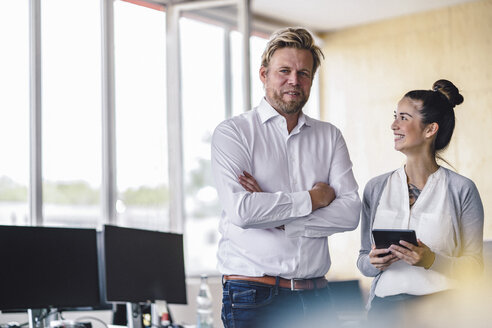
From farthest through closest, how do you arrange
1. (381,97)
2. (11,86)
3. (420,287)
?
(381,97) < (11,86) < (420,287)

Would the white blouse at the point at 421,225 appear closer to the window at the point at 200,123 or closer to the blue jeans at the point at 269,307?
the blue jeans at the point at 269,307

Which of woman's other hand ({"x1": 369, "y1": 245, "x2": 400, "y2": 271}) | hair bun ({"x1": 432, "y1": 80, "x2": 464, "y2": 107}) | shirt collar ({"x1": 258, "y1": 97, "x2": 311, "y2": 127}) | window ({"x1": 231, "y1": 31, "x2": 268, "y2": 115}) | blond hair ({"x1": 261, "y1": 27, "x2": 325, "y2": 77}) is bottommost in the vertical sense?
woman's other hand ({"x1": 369, "y1": 245, "x2": 400, "y2": 271})

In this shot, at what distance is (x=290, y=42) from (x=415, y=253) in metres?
0.92

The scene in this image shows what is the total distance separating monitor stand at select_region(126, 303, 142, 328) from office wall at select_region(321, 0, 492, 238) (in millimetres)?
2310

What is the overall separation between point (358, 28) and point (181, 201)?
2.11 meters

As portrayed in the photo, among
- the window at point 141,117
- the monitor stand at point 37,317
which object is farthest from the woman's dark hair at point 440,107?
the window at point 141,117

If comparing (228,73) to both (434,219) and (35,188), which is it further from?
(434,219)

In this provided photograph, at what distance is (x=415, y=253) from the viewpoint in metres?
2.48

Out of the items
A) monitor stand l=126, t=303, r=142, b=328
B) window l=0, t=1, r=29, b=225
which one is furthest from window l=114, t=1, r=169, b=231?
monitor stand l=126, t=303, r=142, b=328

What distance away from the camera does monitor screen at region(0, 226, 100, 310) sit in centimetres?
269

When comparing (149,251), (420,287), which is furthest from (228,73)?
(420,287)

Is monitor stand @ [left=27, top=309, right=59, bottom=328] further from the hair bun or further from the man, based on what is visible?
the hair bun

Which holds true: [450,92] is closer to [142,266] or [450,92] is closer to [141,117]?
[142,266]

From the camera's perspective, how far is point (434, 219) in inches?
103
